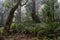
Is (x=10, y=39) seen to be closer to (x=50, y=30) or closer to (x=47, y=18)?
(x=50, y=30)

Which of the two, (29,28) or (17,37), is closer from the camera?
(17,37)

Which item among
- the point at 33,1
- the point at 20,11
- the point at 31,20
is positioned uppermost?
the point at 33,1

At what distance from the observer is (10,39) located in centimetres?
727

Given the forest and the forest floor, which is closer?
the forest floor

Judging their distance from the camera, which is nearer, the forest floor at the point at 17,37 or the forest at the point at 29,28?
the forest floor at the point at 17,37

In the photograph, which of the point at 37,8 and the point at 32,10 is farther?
the point at 37,8

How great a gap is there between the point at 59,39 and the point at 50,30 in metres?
1.17

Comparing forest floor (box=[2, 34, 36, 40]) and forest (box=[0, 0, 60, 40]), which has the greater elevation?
forest (box=[0, 0, 60, 40])

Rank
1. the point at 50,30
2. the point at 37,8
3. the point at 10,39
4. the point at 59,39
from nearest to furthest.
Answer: the point at 59,39, the point at 10,39, the point at 50,30, the point at 37,8

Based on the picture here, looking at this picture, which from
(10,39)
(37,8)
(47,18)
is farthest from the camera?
(37,8)

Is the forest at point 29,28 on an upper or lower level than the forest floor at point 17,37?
upper

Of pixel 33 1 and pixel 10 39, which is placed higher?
pixel 33 1

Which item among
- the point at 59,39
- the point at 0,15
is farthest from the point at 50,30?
the point at 0,15

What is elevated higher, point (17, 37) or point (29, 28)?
point (29, 28)
